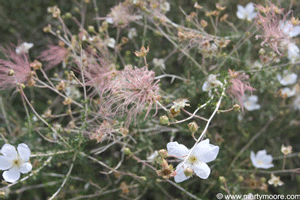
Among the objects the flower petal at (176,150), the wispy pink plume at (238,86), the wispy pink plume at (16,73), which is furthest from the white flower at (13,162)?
the wispy pink plume at (238,86)

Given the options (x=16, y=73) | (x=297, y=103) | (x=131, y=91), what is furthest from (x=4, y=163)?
(x=297, y=103)

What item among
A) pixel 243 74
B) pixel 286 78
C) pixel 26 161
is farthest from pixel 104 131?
pixel 286 78

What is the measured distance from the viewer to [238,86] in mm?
1701

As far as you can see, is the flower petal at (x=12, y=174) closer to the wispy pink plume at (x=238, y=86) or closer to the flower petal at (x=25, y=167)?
the flower petal at (x=25, y=167)

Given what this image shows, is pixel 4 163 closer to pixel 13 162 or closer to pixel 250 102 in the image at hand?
pixel 13 162

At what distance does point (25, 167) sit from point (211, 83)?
3.48 feet

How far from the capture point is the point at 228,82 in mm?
1547

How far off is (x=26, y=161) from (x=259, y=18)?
4.85ft

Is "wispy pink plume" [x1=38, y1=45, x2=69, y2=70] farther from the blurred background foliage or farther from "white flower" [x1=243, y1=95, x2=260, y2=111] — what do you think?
"white flower" [x1=243, y1=95, x2=260, y2=111]

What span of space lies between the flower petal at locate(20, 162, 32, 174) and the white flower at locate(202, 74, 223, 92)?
1004 millimetres

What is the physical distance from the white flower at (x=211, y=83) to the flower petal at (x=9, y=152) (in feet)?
3.45

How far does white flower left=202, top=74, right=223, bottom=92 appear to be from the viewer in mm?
1633

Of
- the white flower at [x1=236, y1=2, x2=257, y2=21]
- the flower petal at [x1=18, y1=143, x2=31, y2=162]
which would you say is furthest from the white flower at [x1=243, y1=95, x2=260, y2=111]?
the flower petal at [x1=18, y1=143, x2=31, y2=162]

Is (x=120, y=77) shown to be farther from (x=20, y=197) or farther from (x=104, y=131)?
(x=20, y=197)
